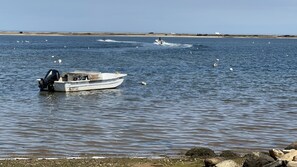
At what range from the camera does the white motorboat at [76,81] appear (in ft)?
123

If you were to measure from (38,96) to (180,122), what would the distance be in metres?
14.7

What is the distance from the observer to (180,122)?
23.4 metres

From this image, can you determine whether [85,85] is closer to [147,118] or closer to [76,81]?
[76,81]

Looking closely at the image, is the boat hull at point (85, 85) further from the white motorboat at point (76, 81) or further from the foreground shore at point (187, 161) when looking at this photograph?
the foreground shore at point (187, 161)

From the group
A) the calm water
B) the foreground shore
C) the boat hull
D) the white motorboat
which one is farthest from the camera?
the white motorboat

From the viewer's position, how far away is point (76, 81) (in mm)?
37594

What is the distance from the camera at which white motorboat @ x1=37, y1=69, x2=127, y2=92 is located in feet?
123

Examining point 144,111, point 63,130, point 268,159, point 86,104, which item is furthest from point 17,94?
point 268,159

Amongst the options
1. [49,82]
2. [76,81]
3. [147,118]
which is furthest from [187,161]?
[49,82]

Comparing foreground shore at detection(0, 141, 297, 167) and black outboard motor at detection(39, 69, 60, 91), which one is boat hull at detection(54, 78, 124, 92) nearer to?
black outboard motor at detection(39, 69, 60, 91)

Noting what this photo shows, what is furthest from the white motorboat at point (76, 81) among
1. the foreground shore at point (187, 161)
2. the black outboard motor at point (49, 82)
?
the foreground shore at point (187, 161)

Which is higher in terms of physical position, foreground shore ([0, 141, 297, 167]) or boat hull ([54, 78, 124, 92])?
foreground shore ([0, 141, 297, 167])

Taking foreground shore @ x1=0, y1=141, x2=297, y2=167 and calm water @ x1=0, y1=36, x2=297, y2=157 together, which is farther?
calm water @ x1=0, y1=36, x2=297, y2=157

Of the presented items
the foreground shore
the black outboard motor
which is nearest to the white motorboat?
the black outboard motor
